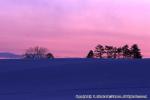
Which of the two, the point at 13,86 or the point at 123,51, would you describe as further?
the point at 123,51

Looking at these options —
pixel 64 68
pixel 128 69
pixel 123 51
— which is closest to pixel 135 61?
pixel 128 69

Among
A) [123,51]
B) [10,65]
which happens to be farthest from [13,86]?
[123,51]

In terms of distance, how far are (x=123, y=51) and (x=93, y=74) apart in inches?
57.1

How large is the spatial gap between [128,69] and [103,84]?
28cm

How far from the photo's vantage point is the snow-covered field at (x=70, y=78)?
29.2 feet

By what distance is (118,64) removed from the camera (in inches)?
356

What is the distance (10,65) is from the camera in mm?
9266

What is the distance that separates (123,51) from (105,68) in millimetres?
1397

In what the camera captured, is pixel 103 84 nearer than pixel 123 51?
Yes

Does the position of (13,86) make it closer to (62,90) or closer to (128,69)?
(62,90)

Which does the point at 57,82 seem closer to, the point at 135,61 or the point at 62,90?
the point at 62,90

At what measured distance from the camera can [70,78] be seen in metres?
9.07

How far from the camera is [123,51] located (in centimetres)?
1046

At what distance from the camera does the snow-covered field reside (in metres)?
8.90
